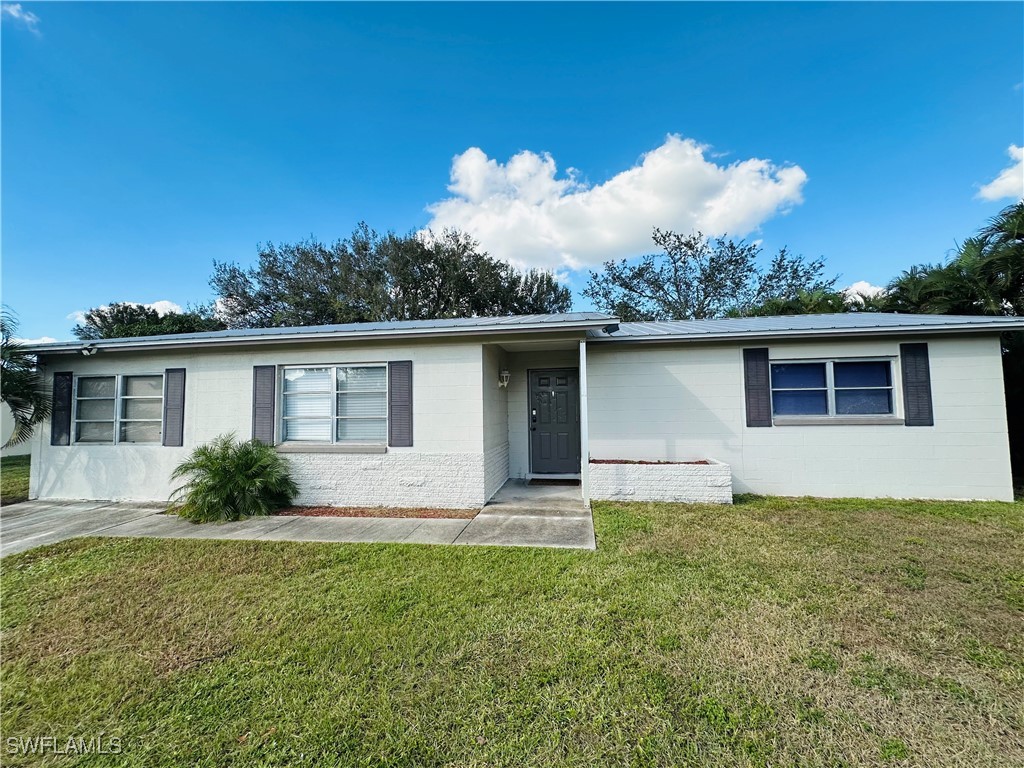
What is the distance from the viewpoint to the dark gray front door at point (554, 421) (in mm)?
8250

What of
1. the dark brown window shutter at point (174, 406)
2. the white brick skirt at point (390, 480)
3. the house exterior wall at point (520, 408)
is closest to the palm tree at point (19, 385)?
the dark brown window shutter at point (174, 406)

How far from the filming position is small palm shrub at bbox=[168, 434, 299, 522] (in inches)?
232

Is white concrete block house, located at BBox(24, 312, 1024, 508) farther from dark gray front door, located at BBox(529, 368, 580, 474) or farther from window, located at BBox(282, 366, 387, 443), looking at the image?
dark gray front door, located at BBox(529, 368, 580, 474)

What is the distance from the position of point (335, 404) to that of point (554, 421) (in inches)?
163

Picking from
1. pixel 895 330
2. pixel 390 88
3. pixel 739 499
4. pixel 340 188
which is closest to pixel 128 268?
pixel 340 188

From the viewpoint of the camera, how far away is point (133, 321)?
22078mm

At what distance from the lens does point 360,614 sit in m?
3.08

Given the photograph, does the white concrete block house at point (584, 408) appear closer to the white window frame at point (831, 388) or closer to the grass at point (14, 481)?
the white window frame at point (831, 388)

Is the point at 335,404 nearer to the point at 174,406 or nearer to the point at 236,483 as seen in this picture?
the point at 236,483

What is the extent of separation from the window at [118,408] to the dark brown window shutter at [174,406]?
10.1 inches

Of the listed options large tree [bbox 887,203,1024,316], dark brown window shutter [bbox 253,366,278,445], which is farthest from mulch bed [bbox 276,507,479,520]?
large tree [bbox 887,203,1024,316]

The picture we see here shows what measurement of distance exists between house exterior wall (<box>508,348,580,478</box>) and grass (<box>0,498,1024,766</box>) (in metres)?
4.09

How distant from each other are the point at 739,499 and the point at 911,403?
3146 millimetres

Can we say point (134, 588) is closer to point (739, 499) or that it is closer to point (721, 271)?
point (739, 499)
